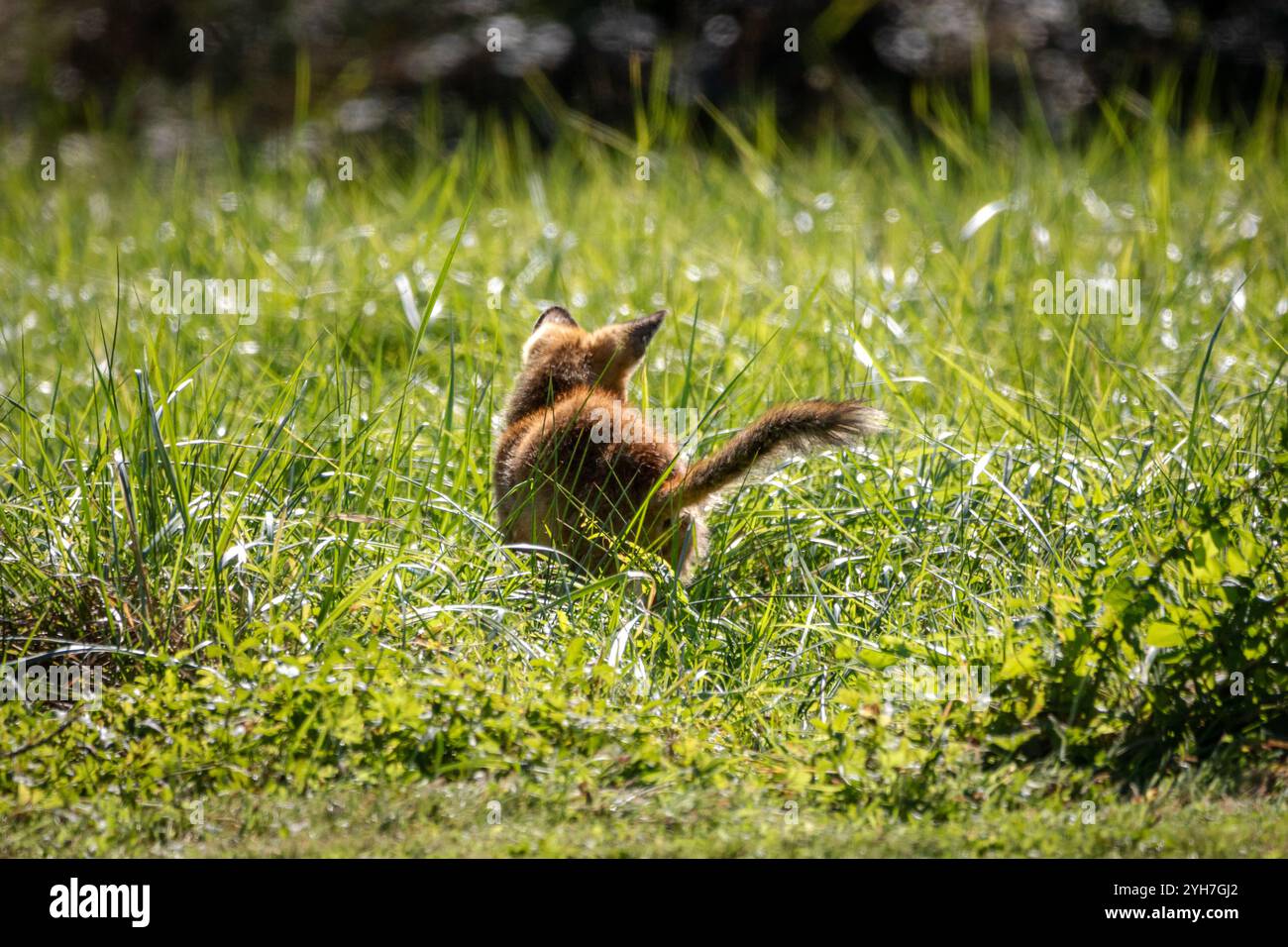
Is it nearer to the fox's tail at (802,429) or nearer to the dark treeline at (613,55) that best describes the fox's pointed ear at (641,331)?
the fox's tail at (802,429)

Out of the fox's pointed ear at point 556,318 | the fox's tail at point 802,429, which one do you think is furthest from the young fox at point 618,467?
the fox's pointed ear at point 556,318

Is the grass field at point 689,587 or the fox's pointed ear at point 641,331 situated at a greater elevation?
the fox's pointed ear at point 641,331

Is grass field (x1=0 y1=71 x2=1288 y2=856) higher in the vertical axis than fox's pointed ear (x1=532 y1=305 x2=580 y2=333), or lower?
lower

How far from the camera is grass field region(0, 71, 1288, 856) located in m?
3.55

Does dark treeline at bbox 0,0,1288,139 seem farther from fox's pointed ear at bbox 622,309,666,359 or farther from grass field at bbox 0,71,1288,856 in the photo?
fox's pointed ear at bbox 622,309,666,359

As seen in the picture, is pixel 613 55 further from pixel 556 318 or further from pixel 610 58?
pixel 556 318

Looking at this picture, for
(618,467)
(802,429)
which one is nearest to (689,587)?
(618,467)

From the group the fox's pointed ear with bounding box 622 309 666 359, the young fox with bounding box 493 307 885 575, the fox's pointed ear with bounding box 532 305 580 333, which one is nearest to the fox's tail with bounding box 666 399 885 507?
the young fox with bounding box 493 307 885 575

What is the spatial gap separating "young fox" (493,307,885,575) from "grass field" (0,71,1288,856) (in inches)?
6.0

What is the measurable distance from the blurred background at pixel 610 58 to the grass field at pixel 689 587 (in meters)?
4.88

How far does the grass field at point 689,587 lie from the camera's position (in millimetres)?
3547

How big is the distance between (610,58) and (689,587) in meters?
8.31

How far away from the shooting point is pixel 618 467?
182 inches
